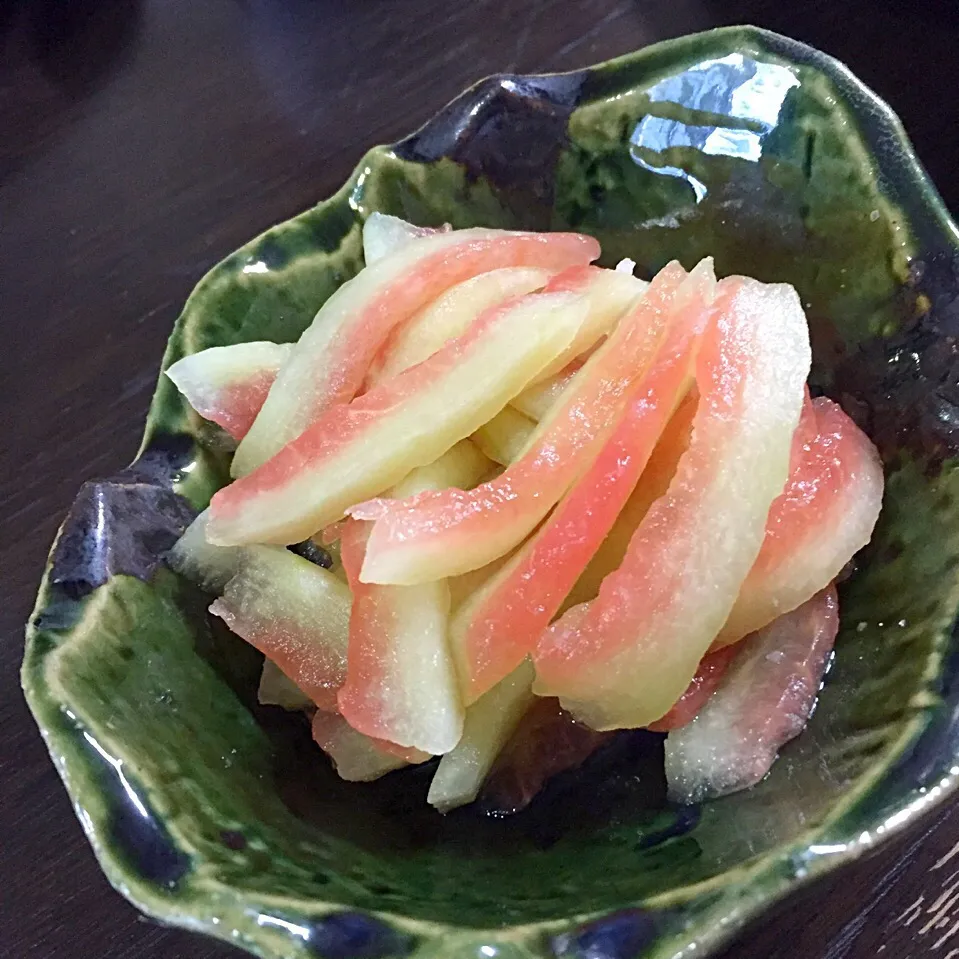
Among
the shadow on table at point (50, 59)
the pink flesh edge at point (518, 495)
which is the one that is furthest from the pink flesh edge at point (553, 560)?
the shadow on table at point (50, 59)

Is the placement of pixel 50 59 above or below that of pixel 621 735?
above

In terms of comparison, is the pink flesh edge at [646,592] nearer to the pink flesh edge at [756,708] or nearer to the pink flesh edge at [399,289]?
the pink flesh edge at [756,708]

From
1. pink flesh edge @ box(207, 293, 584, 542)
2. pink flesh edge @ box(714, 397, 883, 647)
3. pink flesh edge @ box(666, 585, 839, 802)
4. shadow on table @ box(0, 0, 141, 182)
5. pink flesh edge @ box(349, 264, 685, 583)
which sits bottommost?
pink flesh edge @ box(666, 585, 839, 802)

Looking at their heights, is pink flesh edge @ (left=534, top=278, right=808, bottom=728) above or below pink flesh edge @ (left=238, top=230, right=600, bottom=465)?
below

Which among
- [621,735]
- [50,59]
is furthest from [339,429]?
[50,59]

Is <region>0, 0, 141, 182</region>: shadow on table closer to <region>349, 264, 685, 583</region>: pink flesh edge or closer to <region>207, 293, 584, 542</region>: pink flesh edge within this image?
<region>207, 293, 584, 542</region>: pink flesh edge

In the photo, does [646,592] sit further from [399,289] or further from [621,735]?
[399,289]

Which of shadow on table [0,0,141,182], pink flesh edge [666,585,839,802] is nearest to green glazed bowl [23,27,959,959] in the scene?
pink flesh edge [666,585,839,802]

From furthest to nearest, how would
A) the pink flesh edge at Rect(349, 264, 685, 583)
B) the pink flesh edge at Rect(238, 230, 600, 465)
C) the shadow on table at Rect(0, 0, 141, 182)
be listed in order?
the shadow on table at Rect(0, 0, 141, 182)
the pink flesh edge at Rect(238, 230, 600, 465)
the pink flesh edge at Rect(349, 264, 685, 583)

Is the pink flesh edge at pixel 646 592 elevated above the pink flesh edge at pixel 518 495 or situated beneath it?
situated beneath
